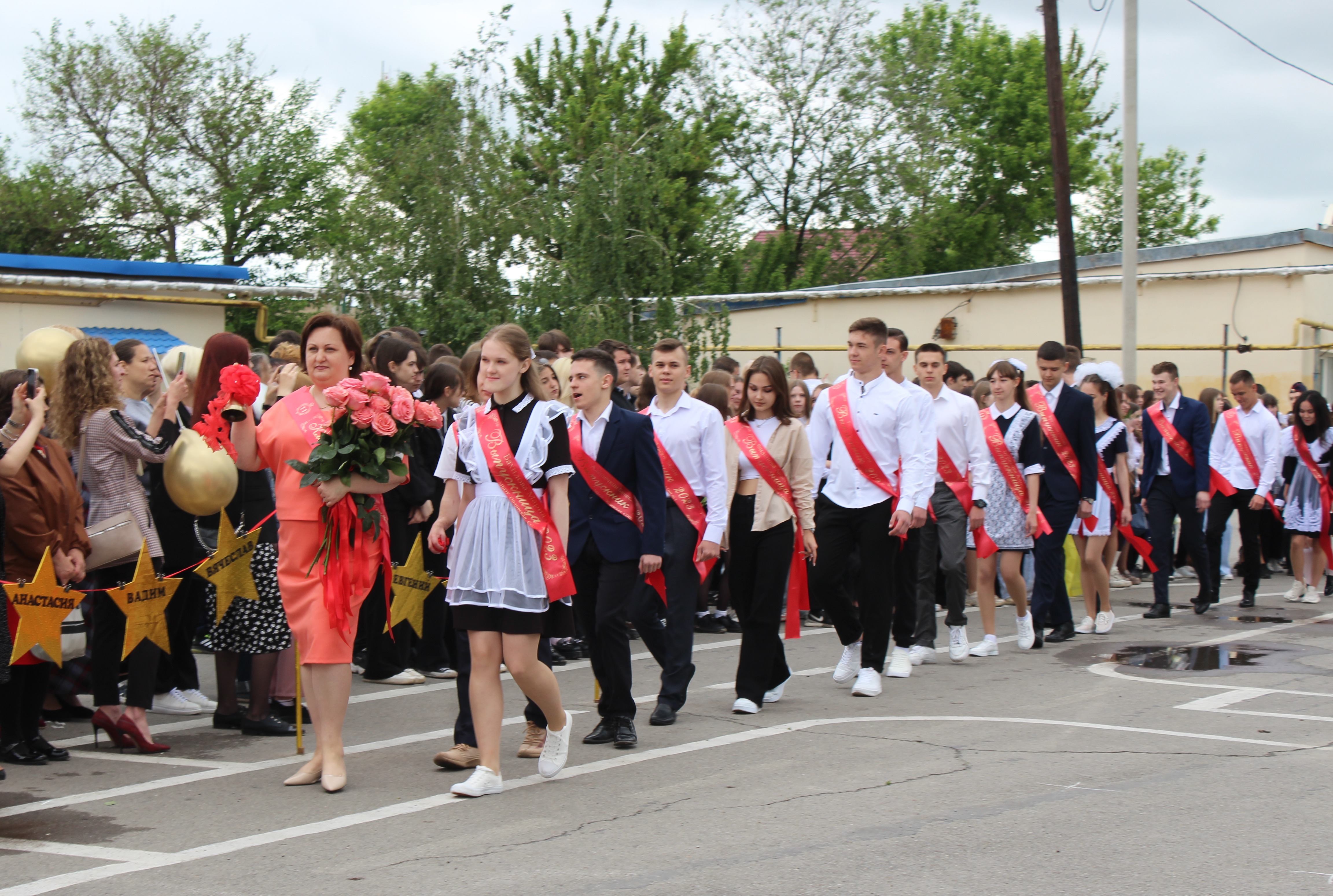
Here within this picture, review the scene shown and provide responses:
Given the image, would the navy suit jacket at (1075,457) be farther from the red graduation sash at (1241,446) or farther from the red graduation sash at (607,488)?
the red graduation sash at (607,488)

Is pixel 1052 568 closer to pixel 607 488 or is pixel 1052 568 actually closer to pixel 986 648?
pixel 986 648

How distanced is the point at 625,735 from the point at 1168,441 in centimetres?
751

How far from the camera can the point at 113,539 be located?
6.67m

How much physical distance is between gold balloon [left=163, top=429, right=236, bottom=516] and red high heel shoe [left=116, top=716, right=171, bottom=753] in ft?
3.56

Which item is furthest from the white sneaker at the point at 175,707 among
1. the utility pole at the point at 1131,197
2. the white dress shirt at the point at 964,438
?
the utility pole at the point at 1131,197

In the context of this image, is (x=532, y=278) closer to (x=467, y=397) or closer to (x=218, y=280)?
(x=467, y=397)

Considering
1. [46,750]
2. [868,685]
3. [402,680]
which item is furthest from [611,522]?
[46,750]

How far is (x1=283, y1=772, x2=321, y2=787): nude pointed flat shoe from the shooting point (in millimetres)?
5914

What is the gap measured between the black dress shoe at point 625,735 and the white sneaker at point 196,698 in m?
2.51

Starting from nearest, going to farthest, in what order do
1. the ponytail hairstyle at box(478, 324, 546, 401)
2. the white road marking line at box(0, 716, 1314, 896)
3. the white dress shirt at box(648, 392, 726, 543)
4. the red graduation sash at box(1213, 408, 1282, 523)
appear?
the white road marking line at box(0, 716, 1314, 896) < the ponytail hairstyle at box(478, 324, 546, 401) < the white dress shirt at box(648, 392, 726, 543) < the red graduation sash at box(1213, 408, 1282, 523)

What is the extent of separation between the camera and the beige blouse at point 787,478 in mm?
7664

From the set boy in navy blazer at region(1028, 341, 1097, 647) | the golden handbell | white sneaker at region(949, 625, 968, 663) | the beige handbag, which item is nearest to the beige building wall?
boy in navy blazer at region(1028, 341, 1097, 647)

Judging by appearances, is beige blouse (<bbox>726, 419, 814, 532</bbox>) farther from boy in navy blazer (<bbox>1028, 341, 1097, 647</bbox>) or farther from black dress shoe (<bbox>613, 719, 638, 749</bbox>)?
boy in navy blazer (<bbox>1028, 341, 1097, 647</bbox>)

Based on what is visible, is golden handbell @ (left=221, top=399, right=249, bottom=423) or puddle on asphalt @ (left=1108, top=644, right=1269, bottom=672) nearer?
golden handbell @ (left=221, top=399, right=249, bottom=423)
